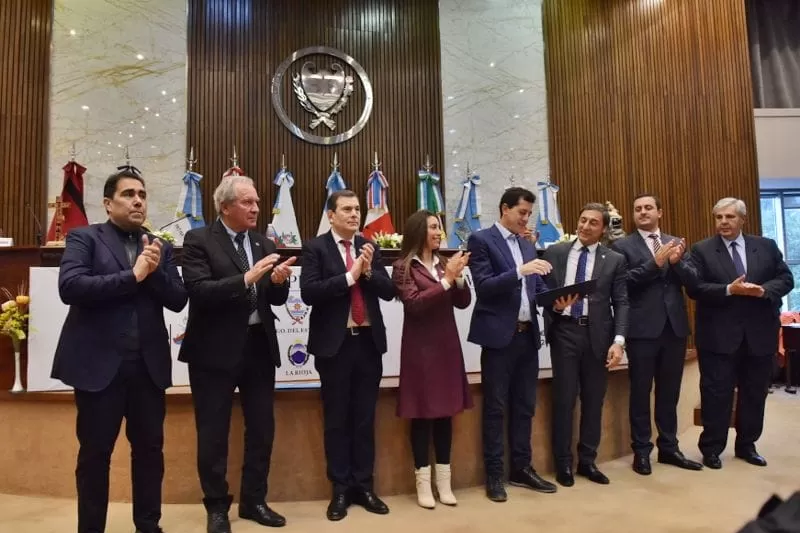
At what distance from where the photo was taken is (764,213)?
859cm

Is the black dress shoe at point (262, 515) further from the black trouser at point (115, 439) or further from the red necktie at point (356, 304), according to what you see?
the red necktie at point (356, 304)

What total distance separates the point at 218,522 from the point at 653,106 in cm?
671

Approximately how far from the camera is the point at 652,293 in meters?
3.53

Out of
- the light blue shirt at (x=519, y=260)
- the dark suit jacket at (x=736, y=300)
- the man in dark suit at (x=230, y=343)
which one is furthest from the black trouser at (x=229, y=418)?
the dark suit jacket at (x=736, y=300)

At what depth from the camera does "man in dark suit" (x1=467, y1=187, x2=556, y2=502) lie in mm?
3051

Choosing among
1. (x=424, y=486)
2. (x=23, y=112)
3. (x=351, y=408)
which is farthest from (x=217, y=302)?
(x=23, y=112)

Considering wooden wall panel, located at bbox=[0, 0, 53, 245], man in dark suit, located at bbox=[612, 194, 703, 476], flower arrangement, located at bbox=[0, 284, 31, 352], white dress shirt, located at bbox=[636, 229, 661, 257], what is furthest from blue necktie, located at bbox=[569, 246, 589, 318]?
wooden wall panel, located at bbox=[0, 0, 53, 245]

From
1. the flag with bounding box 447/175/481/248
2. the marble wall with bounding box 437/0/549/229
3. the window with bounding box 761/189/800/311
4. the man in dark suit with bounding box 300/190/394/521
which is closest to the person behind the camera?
the man in dark suit with bounding box 300/190/394/521

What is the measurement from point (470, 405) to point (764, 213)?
7588 mm

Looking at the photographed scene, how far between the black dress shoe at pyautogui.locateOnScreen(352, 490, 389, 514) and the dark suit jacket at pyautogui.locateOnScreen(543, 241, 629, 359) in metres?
1.30

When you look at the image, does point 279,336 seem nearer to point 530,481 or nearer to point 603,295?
point 530,481

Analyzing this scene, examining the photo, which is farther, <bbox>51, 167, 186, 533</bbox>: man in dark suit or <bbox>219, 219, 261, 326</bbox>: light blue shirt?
<bbox>219, 219, 261, 326</bbox>: light blue shirt

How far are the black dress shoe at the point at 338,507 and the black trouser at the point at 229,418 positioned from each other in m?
0.32

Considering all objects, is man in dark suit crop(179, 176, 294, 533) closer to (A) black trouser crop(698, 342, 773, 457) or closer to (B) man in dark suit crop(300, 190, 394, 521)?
(B) man in dark suit crop(300, 190, 394, 521)
